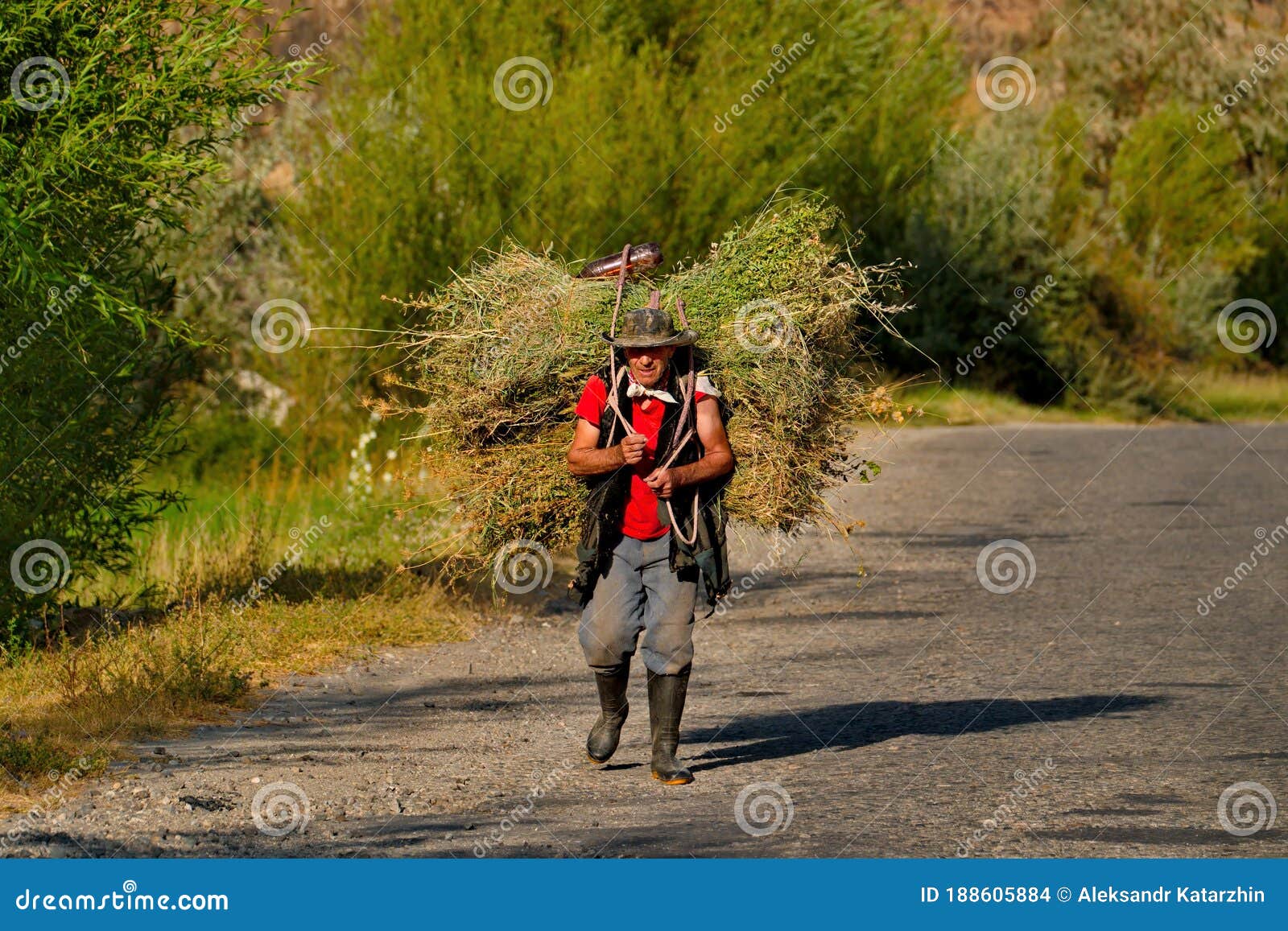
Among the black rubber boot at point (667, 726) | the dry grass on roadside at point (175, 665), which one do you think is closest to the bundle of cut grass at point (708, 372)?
the black rubber boot at point (667, 726)

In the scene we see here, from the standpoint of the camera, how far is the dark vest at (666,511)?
742 cm

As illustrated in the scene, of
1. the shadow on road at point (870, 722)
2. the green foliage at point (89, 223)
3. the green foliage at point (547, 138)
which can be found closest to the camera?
the shadow on road at point (870, 722)

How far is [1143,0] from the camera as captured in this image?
61000 mm

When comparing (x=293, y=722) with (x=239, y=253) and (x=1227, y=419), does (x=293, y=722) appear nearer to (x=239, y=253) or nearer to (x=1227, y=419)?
(x=239, y=253)

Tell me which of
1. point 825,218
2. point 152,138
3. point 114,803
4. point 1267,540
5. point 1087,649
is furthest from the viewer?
point 1267,540

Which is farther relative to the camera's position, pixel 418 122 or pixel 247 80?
pixel 418 122

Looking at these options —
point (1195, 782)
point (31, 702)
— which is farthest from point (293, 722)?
point (1195, 782)

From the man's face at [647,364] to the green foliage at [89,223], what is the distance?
→ 3133 mm

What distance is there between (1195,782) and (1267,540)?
9407mm

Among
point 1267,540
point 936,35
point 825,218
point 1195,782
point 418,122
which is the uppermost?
point 936,35

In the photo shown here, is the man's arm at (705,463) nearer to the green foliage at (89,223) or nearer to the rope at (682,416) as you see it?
the rope at (682,416)

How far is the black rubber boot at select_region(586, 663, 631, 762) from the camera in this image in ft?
25.3

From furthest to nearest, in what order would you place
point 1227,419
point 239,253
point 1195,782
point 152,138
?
point 1227,419
point 239,253
point 152,138
point 1195,782

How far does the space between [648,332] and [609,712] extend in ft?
5.78
